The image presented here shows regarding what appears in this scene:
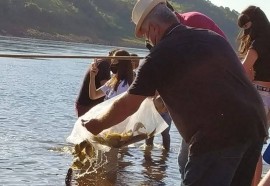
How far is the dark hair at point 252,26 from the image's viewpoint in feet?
20.5

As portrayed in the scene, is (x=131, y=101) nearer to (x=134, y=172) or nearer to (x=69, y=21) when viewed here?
(x=134, y=172)

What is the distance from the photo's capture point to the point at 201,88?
397 cm

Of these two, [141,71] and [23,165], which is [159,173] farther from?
[141,71]

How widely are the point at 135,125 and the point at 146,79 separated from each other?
2.00 meters

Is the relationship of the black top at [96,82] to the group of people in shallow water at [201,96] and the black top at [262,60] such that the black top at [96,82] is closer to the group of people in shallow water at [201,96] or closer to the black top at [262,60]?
the black top at [262,60]

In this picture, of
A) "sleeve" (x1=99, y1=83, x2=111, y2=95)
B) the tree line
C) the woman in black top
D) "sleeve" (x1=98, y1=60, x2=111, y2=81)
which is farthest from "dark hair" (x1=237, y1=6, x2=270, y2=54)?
the tree line

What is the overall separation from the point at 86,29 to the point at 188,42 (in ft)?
355

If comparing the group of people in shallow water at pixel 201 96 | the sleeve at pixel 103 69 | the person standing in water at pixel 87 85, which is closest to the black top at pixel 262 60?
the group of people in shallow water at pixel 201 96

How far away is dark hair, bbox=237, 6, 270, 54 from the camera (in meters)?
6.25

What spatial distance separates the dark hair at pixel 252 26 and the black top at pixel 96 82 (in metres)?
3.05

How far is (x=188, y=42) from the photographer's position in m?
4.04

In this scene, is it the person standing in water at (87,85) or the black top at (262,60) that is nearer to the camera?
the black top at (262,60)

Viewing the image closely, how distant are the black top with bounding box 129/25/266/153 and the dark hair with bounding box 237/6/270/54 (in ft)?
7.55

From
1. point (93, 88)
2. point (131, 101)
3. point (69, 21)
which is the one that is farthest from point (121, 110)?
point (69, 21)
